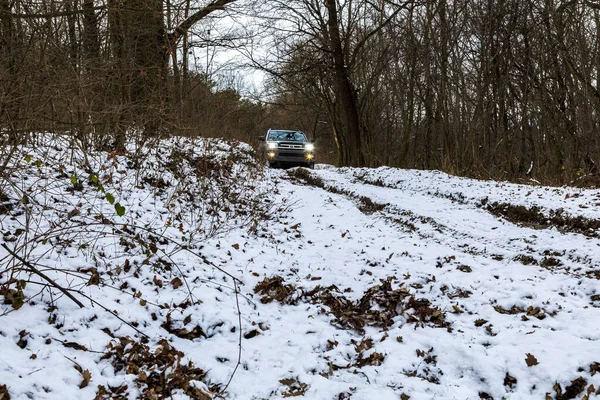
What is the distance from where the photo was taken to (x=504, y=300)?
3.82 metres

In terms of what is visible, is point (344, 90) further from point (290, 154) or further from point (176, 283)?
point (176, 283)

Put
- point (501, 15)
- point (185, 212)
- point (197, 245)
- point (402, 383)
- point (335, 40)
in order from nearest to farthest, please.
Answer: point (402, 383), point (197, 245), point (185, 212), point (501, 15), point (335, 40)

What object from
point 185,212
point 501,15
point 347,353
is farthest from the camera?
point 501,15

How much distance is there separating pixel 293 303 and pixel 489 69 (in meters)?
13.6

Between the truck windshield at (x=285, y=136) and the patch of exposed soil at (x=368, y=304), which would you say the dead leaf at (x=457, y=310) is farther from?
the truck windshield at (x=285, y=136)

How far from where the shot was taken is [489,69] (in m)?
14.1

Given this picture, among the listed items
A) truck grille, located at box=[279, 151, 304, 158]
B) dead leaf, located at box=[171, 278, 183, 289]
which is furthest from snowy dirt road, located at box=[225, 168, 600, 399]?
truck grille, located at box=[279, 151, 304, 158]

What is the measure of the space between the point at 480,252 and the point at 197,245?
3.89 metres

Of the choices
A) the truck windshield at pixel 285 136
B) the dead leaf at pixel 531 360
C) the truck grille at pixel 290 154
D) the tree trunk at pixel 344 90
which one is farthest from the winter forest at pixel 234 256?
the tree trunk at pixel 344 90

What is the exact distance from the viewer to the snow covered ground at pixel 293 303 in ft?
8.79

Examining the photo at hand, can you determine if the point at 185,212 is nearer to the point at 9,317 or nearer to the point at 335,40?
the point at 9,317

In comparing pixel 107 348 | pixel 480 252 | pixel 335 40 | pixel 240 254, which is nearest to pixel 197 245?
pixel 240 254

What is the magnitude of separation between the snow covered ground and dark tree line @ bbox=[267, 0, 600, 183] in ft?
23.5

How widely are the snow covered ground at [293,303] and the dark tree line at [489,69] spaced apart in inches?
282
